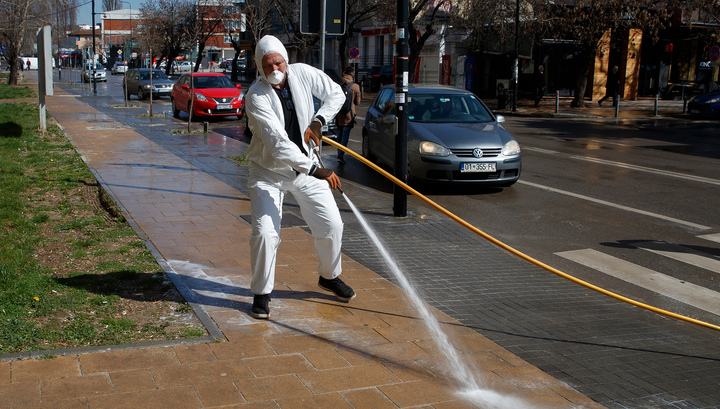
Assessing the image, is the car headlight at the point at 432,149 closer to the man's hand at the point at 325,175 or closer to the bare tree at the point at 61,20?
the man's hand at the point at 325,175

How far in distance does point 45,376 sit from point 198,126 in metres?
17.2

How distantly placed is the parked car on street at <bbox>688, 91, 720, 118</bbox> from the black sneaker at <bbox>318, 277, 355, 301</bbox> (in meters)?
26.1

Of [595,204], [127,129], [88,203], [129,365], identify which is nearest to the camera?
[129,365]

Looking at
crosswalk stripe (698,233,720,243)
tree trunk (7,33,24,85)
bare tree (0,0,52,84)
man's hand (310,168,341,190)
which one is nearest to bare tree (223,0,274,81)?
bare tree (0,0,52,84)

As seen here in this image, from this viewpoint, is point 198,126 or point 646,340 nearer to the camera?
point 646,340

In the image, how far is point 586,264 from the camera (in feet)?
22.5

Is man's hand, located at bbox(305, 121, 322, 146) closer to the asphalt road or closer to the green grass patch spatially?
the green grass patch

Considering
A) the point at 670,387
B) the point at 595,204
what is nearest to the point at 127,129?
the point at 595,204

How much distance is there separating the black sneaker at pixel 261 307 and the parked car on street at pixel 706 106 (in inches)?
1055

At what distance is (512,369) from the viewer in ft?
13.7

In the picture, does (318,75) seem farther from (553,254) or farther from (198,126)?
(198,126)

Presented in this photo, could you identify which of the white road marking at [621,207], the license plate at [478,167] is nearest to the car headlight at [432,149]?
the license plate at [478,167]

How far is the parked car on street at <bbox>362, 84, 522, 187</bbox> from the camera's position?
34.2 feet

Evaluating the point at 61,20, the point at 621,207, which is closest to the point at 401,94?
the point at 621,207
